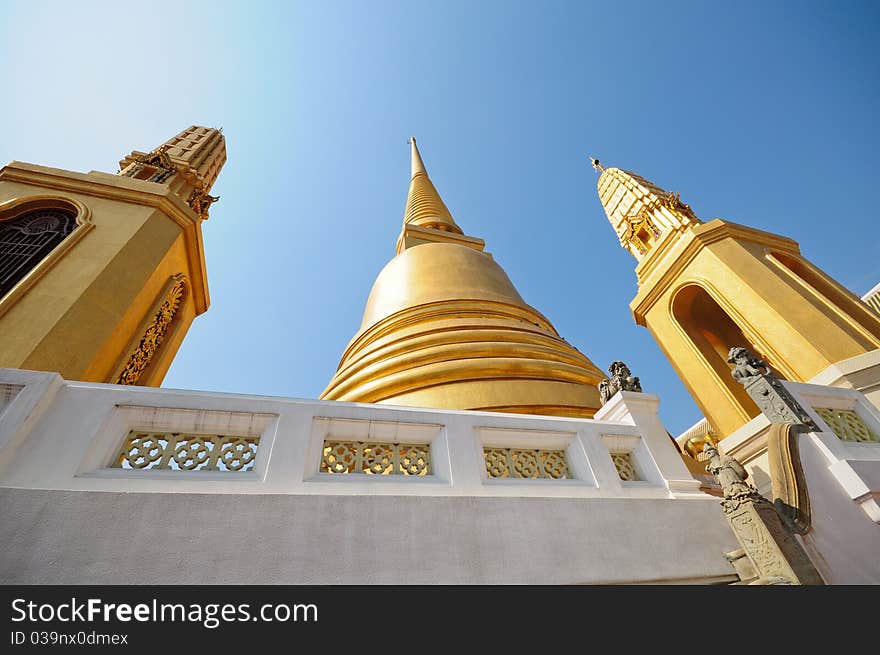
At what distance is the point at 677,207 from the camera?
13195 mm

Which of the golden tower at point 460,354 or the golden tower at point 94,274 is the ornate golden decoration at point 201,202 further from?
the golden tower at point 460,354

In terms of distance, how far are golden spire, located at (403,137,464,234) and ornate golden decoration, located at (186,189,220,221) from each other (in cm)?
614

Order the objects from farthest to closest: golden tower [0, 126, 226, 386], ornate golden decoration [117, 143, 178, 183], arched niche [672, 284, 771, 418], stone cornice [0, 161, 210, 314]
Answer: arched niche [672, 284, 771, 418] < ornate golden decoration [117, 143, 178, 183] < stone cornice [0, 161, 210, 314] < golden tower [0, 126, 226, 386]

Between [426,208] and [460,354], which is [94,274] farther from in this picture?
[426,208]

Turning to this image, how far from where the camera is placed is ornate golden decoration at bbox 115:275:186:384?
5.43 meters

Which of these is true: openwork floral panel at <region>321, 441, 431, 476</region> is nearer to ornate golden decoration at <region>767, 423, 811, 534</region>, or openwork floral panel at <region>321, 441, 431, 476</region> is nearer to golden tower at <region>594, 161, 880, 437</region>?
ornate golden decoration at <region>767, 423, 811, 534</region>

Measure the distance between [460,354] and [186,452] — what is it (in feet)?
11.4

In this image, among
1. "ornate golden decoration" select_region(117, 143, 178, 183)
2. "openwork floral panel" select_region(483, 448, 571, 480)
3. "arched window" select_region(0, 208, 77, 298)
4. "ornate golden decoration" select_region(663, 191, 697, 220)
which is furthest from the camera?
"ornate golden decoration" select_region(663, 191, 697, 220)

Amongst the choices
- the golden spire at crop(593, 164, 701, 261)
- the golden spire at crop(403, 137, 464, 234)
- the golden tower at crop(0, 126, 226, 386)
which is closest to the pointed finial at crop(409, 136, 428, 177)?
the golden spire at crop(403, 137, 464, 234)

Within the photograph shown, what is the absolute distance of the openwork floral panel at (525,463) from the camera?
118 inches

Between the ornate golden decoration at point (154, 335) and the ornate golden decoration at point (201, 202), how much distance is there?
2233mm

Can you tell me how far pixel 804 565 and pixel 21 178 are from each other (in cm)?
900

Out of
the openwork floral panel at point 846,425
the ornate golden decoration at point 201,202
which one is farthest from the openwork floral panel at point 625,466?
the ornate golden decoration at point 201,202
